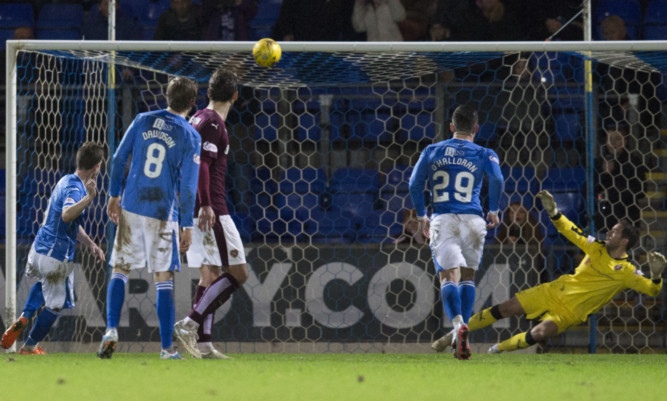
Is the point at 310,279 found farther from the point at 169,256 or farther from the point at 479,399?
the point at 479,399

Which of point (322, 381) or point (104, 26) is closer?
point (322, 381)

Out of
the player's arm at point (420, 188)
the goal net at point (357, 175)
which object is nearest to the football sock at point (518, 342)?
the goal net at point (357, 175)

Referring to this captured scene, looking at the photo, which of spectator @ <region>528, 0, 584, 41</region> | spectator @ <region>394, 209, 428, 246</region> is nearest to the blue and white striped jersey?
spectator @ <region>394, 209, 428, 246</region>

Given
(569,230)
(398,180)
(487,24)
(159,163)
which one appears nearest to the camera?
(159,163)

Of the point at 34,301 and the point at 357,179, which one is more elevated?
the point at 357,179

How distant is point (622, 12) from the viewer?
36.0 feet

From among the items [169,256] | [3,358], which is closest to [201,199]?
[169,256]

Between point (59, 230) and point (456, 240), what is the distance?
2.47 metres

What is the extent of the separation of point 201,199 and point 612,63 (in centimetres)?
358

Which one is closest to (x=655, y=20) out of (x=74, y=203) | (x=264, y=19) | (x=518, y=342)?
(x=264, y=19)

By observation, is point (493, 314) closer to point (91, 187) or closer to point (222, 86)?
point (222, 86)

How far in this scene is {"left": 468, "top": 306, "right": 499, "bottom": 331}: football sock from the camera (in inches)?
285

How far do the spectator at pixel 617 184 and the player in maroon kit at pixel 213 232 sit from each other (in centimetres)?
353

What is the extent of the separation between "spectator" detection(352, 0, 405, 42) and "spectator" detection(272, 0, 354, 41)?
0.15 meters
